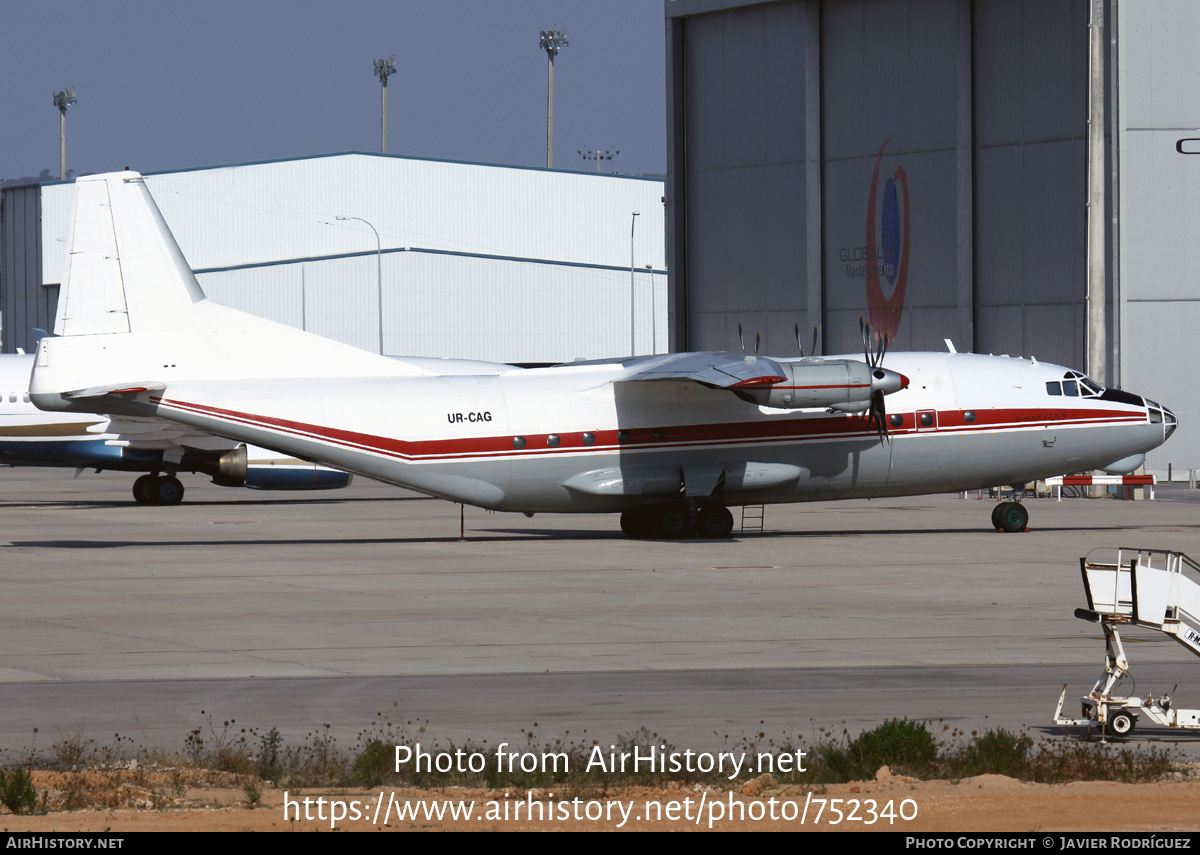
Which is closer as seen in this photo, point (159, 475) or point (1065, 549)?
point (1065, 549)

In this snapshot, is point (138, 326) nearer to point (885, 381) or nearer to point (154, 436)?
point (154, 436)

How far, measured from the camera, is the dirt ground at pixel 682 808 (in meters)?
10.5

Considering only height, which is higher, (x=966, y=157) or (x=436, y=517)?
(x=966, y=157)

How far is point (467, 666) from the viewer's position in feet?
57.6

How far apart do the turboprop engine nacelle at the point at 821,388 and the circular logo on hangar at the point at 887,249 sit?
3204cm

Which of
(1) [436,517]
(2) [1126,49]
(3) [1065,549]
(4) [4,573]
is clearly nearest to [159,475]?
(1) [436,517]

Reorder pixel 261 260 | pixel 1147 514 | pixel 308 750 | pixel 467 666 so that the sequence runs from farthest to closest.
Result: 1. pixel 261 260
2. pixel 1147 514
3. pixel 467 666
4. pixel 308 750

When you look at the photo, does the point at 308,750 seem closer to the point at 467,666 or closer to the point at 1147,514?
the point at 467,666

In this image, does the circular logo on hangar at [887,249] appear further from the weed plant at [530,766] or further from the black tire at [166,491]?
the weed plant at [530,766]

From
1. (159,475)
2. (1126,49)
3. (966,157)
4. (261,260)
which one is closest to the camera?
(159,475)

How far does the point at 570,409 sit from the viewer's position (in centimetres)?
3212

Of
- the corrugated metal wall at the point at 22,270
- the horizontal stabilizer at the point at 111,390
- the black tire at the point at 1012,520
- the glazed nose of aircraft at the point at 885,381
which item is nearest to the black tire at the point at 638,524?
the glazed nose of aircraft at the point at 885,381

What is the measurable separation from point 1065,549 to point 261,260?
80621 millimetres

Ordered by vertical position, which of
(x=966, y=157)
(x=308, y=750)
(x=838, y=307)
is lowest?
(x=308, y=750)
